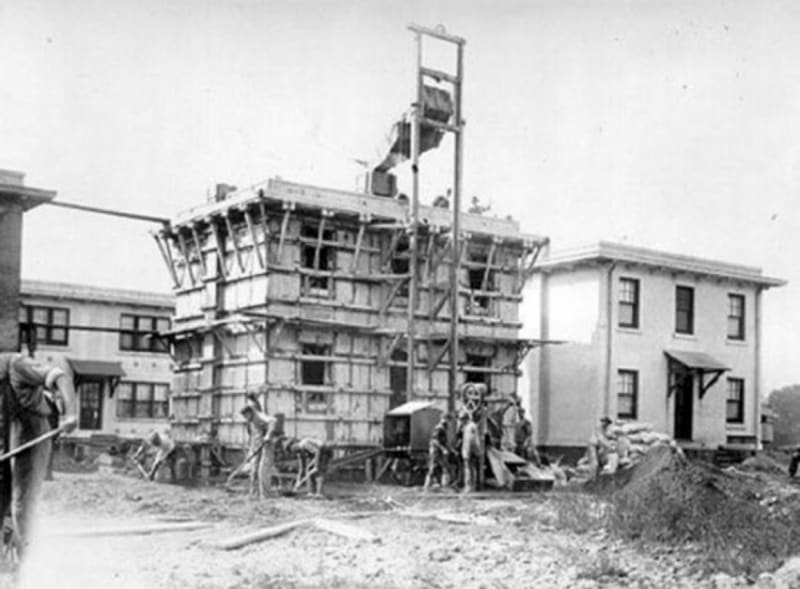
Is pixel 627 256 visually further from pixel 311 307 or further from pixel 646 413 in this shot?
pixel 311 307

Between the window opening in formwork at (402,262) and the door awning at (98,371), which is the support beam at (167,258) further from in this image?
the door awning at (98,371)

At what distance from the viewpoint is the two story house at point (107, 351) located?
4088 centimetres

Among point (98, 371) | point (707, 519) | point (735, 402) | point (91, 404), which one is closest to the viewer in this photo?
point (707, 519)

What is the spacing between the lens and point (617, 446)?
2644 cm

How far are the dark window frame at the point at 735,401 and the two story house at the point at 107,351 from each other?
66.6 ft

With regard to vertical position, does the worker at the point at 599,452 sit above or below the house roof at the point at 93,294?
below

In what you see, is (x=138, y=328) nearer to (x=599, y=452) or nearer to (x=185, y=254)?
(x=185, y=254)

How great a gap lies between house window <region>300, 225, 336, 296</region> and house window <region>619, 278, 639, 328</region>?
11.4m

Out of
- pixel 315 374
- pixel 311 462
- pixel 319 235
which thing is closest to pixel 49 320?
pixel 315 374

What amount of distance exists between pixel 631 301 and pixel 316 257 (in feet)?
40.9

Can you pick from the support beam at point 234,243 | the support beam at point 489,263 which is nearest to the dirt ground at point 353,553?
the support beam at point 234,243

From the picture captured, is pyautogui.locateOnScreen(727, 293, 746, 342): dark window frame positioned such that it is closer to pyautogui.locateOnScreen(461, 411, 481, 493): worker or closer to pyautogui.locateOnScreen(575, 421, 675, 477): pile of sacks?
pyautogui.locateOnScreen(575, 421, 675, 477): pile of sacks

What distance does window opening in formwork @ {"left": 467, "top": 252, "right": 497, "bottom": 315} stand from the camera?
3003cm

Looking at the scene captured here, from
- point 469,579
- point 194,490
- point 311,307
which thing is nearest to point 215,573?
point 469,579
